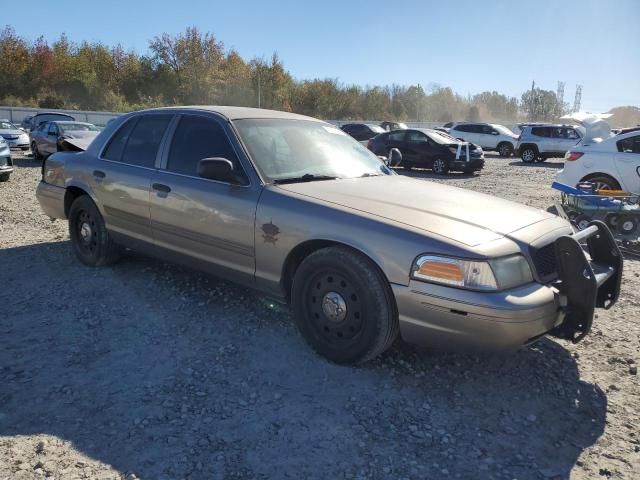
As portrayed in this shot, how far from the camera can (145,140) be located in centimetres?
→ 479

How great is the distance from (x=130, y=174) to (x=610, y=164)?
7899 millimetres

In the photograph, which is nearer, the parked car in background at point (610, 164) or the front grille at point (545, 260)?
the front grille at point (545, 260)

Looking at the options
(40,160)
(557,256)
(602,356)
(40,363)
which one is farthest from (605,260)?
(40,160)

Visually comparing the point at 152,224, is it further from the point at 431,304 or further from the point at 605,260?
the point at 605,260

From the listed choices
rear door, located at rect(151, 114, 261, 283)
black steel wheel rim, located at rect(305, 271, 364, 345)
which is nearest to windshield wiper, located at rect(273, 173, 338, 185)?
rear door, located at rect(151, 114, 261, 283)

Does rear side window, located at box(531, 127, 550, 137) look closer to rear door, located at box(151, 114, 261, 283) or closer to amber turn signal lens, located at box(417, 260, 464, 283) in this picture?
rear door, located at box(151, 114, 261, 283)

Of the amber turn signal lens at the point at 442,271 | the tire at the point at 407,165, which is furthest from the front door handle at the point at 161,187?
the tire at the point at 407,165

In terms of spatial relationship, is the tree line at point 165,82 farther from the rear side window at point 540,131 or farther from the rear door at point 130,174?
the rear door at point 130,174

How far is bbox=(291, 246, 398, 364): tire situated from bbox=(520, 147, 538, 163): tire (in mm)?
21298

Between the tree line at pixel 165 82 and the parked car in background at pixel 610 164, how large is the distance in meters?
42.9

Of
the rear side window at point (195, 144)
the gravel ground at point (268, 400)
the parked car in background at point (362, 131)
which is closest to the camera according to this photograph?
the gravel ground at point (268, 400)

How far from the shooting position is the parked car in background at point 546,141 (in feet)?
72.8

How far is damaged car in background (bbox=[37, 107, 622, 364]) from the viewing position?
2.97 meters

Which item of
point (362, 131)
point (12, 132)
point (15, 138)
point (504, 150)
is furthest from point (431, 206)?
point (362, 131)
